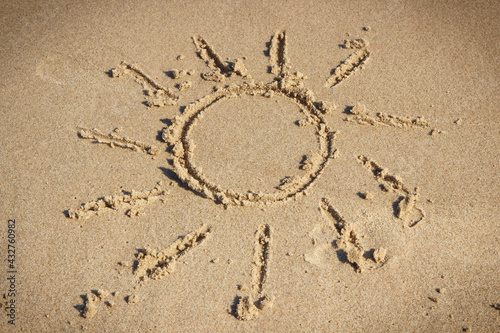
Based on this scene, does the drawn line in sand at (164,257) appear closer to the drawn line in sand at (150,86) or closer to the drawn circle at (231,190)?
the drawn circle at (231,190)

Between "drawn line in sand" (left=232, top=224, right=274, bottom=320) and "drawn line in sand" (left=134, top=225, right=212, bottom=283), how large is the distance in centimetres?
27

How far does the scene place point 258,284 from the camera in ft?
5.96

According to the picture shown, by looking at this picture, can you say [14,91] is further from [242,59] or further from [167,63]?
[242,59]

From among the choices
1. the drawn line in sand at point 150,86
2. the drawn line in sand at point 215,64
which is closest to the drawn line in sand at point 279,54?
the drawn line in sand at point 215,64

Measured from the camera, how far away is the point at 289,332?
1716mm

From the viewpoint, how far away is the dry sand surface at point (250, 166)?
5.86ft

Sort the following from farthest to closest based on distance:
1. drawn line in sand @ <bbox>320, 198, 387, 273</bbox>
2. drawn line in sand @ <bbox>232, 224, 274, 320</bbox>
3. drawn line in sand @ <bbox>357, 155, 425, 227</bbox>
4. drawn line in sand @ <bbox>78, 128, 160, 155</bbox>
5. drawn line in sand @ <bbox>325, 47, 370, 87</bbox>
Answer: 1. drawn line in sand @ <bbox>325, 47, 370, 87</bbox>
2. drawn line in sand @ <bbox>78, 128, 160, 155</bbox>
3. drawn line in sand @ <bbox>357, 155, 425, 227</bbox>
4. drawn line in sand @ <bbox>320, 198, 387, 273</bbox>
5. drawn line in sand @ <bbox>232, 224, 274, 320</bbox>

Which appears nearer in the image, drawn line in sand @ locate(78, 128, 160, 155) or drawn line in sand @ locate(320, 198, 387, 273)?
drawn line in sand @ locate(320, 198, 387, 273)

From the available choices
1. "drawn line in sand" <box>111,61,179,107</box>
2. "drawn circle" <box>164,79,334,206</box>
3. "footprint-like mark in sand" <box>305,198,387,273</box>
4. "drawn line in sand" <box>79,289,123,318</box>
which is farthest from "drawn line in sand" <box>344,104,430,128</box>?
"drawn line in sand" <box>79,289,123,318</box>

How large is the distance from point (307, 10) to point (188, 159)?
60.2 inches

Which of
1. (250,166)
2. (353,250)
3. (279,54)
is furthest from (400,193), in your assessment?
(279,54)

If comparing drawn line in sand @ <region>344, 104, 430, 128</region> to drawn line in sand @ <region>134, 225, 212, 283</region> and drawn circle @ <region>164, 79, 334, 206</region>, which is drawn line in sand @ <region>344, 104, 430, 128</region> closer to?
drawn circle @ <region>164, 79, 334, 206</region>

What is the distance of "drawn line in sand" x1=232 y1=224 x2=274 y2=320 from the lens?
1.74m

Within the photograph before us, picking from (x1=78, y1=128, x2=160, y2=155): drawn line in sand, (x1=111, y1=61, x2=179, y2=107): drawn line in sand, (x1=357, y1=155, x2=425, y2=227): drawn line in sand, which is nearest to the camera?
(x1=357, y1=155, x2=425, y2=227): drawn line in sand
